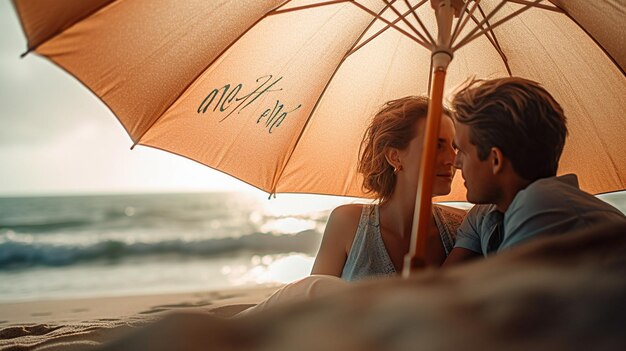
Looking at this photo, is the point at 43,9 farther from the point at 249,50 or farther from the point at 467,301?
the point at 467,301

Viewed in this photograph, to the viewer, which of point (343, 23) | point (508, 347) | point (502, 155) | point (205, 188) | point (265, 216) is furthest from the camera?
point (205, 188)

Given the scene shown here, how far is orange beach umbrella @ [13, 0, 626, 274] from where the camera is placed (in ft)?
7.72

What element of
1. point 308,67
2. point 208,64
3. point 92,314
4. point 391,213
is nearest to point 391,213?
point 391,213

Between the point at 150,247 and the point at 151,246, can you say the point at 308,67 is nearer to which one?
the point at 150,247

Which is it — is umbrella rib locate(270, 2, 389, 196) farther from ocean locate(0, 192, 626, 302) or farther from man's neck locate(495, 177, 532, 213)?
man's neck locate(495, 177, 532, 213)

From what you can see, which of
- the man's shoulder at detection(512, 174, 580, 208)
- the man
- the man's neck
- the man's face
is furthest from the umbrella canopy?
the man's shoulder at detection(512, 174, 580, 208)

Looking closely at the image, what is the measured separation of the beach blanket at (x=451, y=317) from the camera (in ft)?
1.66

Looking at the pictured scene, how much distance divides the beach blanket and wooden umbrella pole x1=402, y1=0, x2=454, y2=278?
1.31 m

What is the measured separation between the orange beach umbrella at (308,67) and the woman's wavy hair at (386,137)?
94 millimetres

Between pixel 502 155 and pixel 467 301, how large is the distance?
5.98 ft

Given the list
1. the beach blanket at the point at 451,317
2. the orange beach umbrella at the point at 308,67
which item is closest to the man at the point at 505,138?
the orange beach umbrella at the point at 308,67

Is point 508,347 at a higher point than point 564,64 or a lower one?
lower

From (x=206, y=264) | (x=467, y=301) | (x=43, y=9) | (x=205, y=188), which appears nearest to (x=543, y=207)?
(x=467, y=301)

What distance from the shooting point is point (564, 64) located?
307 cm
